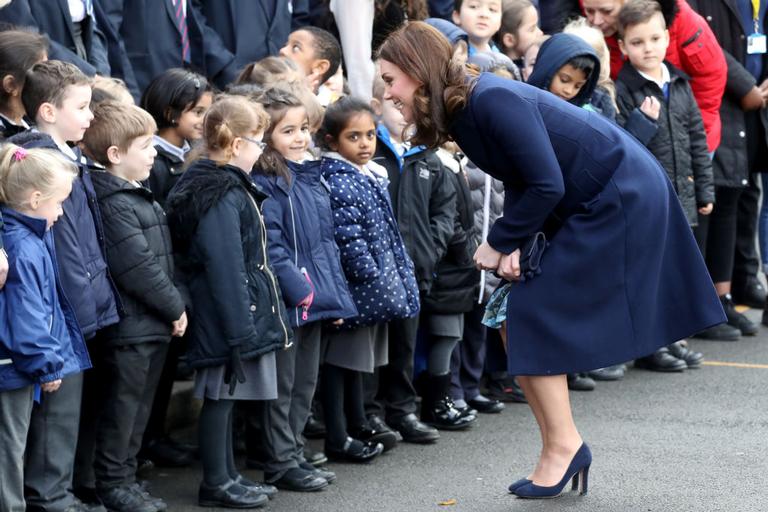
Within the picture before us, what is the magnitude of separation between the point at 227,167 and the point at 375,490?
1.48 m

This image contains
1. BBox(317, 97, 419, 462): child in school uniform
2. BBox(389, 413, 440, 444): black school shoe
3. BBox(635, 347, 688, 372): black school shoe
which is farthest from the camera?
BBox(635, 347, 688, 372): black school shoe

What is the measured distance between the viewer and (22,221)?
15.5 ft

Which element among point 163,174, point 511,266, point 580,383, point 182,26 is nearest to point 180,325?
point 163,174

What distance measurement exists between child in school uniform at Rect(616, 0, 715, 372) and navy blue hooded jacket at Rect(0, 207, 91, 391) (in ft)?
14.4

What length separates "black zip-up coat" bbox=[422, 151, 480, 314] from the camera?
270 inches

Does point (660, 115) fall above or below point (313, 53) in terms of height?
below

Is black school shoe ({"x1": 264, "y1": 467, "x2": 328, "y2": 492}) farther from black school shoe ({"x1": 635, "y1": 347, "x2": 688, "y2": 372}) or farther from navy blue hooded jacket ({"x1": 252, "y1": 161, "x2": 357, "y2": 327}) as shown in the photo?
black school shoe ({"x1": 635, "y1": 347, "x2": 688, "y2": 372})

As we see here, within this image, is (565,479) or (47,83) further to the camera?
(565,479)

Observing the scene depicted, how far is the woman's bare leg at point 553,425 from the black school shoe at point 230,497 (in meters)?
1.12

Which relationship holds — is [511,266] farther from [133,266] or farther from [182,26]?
[182,26]

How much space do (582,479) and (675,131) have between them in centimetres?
349

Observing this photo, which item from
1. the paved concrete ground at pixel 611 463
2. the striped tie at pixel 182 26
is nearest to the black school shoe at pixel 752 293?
the paved concrete ground at pixel 611 463

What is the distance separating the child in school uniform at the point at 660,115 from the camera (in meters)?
8.26

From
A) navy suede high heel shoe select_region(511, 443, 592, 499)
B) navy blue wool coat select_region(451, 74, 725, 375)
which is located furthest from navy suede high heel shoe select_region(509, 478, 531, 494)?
navy blue wool coat select_region(451, 74, 725, 375)
